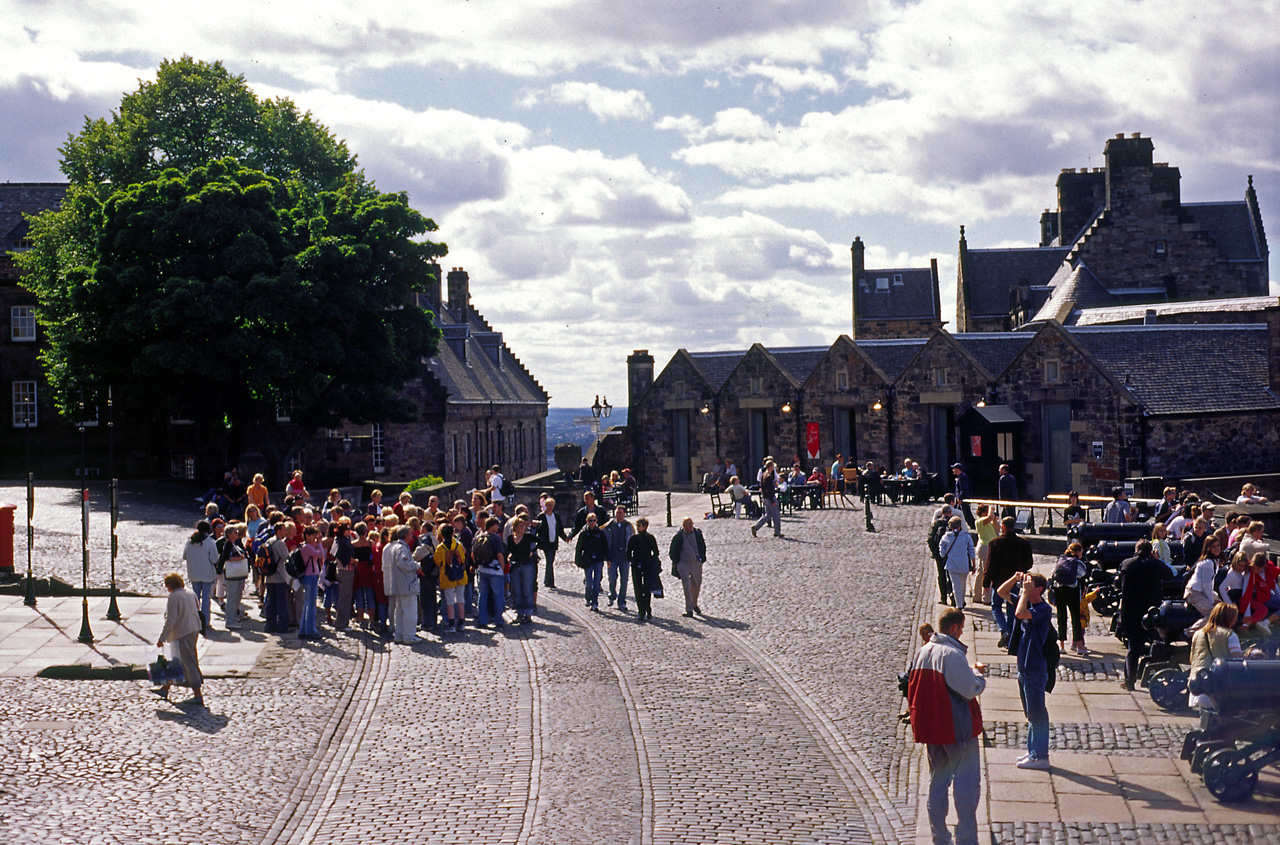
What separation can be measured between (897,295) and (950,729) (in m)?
68.1

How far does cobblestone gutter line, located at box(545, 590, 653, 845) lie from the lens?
977 cm

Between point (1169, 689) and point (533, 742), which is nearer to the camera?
point (533, 742)

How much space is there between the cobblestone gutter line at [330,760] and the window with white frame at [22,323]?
37.0 metres

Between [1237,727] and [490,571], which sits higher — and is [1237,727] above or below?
below

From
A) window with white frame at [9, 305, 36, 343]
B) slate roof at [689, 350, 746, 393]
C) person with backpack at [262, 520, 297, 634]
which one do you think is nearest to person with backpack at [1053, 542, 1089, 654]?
person with backpack at [262, 520, 297, 634]

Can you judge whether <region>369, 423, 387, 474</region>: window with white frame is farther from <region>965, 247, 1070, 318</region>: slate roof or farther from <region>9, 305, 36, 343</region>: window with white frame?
<region>965, 247, 1070, 318</region>: slate roof

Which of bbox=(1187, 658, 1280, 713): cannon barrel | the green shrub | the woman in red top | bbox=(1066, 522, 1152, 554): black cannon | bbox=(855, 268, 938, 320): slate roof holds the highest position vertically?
bbox=(855, 268, 938, 320): slate roof

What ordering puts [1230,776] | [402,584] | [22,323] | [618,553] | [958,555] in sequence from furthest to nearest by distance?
[22,323] → [618,553] → [958,555] → [402,584] → [1230,776]

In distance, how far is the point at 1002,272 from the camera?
6888 centimetres

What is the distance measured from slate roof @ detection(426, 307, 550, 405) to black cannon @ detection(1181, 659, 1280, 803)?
37.6 m

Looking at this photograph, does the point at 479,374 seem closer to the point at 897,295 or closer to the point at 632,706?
the point at 897,295

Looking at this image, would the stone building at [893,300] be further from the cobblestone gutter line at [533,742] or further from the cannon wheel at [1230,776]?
the cannon wheel at [1230,776]

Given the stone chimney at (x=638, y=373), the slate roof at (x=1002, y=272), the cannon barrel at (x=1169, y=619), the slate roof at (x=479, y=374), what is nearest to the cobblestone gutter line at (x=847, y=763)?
the cannon barrel at (x=1169, y=619)

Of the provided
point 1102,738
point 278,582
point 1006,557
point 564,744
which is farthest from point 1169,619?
point 278,582
